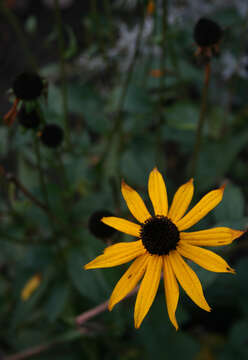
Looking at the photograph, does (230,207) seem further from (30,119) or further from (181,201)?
(30,119)

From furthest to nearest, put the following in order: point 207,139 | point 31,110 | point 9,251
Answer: point 207,139 < point 9,251 < point 31,110

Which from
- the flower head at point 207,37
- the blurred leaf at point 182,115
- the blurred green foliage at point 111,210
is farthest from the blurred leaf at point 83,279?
the flower head at point 207,37

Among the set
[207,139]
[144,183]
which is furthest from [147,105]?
[207,139]

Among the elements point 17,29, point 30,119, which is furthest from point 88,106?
point 30,119

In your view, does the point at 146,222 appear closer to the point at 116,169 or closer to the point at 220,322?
the point at 116,169

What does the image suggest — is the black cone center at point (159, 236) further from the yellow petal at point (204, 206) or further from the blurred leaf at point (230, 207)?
the blurred leaf at point (230, 207)

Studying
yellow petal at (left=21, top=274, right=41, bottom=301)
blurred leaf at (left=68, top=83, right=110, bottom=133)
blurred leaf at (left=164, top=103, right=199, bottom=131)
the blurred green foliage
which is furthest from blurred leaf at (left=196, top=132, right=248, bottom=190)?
yellow petal at (left=21, top=274, right=41, bottom=301)
